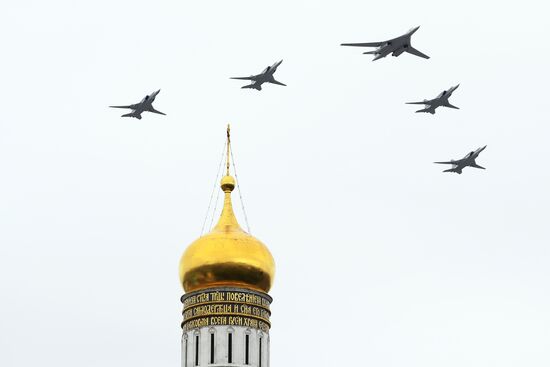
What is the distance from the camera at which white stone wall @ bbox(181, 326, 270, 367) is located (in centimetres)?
9556

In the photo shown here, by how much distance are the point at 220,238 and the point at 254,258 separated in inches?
69.3

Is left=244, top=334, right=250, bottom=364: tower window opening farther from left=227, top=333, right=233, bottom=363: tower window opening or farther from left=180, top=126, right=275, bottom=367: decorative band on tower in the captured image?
left=227, top=333, right=233, bottom=363: tower window opening

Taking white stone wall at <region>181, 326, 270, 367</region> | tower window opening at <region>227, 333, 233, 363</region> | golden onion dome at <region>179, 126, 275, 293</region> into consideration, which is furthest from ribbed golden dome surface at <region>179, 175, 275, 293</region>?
tower window opening at <region>227, 333, 233, 363</region>

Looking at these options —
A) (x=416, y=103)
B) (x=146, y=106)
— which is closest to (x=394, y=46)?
(x=416, y=103)

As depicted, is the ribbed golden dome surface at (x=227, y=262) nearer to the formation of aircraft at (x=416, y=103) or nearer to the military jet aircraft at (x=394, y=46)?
the formation of aircraft at (x=416, y=103)

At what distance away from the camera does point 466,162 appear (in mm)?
91750

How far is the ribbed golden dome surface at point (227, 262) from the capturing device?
96.9m

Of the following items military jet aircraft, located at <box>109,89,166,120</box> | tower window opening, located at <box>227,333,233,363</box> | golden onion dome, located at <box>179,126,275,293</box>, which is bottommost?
tower window opening, located at <box>227,333,233,363</box>

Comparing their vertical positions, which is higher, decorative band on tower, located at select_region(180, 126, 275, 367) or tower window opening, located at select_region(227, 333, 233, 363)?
decorative band on tower, located at select_region(180, 126, 275, 367)

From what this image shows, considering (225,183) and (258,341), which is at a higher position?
(225,183)

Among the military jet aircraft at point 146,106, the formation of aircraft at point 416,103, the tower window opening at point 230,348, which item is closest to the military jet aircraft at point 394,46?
the formation of aircraft at point 416,103

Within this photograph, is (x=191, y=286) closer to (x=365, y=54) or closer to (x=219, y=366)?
(x=219, y=366)

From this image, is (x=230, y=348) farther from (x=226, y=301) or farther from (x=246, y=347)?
(x=226, y=301)

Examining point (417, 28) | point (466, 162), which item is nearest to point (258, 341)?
point (466, 162)
